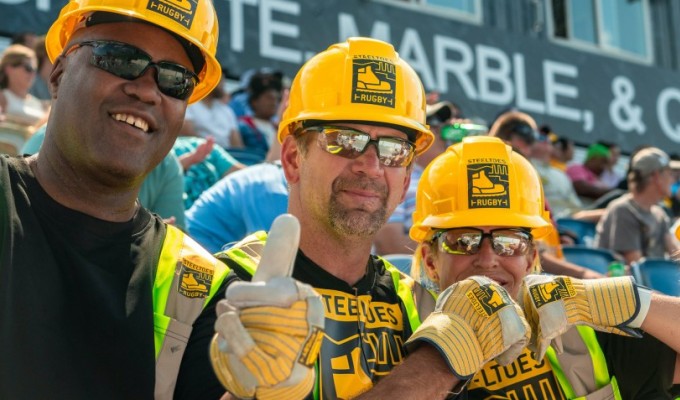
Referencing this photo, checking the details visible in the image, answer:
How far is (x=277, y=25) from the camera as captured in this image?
12312 mm

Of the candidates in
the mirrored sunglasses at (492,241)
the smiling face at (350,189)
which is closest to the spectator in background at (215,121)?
the mirrored sunglasses at (492,241)

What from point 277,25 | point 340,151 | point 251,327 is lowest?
point 251,327

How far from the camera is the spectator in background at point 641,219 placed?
8953 mm

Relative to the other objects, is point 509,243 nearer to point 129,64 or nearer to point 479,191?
point 479,191

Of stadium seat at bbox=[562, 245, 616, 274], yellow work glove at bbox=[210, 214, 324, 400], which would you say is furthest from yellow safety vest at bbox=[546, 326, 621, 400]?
stadium seat at bbox=[562, 245, 616, 274]

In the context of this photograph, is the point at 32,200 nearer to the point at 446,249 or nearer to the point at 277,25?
the point at 446,249

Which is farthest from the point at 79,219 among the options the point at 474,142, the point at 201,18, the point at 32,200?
the point at 474,142

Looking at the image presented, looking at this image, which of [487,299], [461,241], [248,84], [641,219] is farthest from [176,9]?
[641,219]

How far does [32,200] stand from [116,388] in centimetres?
58

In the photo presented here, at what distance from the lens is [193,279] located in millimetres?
2947

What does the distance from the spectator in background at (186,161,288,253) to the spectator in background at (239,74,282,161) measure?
339 centimetres

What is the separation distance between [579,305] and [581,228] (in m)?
6.62

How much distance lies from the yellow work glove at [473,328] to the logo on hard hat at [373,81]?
738mm

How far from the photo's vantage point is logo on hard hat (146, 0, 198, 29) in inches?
120
